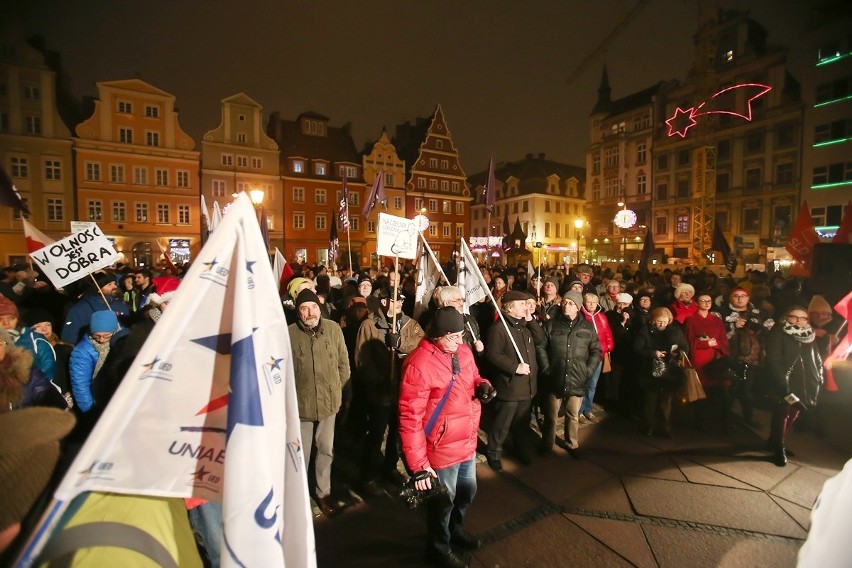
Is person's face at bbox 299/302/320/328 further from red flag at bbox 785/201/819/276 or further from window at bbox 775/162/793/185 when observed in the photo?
window at bbox 775/162/793/185

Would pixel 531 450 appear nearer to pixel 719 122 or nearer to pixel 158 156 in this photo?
pixel 158 156

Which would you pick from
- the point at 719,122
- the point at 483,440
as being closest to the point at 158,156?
the point at 483,440

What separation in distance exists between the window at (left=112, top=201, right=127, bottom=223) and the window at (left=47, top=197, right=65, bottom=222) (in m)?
3.20

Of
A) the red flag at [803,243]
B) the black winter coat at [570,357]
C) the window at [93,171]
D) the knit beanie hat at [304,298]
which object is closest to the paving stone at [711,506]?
the black winter coat at [570,357]

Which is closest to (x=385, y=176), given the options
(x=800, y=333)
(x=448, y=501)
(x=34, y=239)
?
(x=34, y=239)

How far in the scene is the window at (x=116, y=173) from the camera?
32875 millimetres

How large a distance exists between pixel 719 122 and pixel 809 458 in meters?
43.9

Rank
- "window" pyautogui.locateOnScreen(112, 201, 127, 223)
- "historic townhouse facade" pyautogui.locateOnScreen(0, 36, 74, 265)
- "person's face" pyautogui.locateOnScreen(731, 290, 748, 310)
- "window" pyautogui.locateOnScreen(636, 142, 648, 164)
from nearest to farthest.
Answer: "person's face" pyautogui.locateOnScreen(731, 290, 748, 310) < "historic townhouse facade" pyautogui.locateOnScreen(0, 36, 74, 265) < "window" pyautogui.locateOnScreen(112, 201, 127, 223) < "window" pyautogui.locateOnScreen(636, 142, 648, 164)

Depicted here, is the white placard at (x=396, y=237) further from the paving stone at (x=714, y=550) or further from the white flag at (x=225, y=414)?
the white flag at (x=225, y=414)

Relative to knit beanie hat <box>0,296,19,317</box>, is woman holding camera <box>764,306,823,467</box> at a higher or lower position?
lower

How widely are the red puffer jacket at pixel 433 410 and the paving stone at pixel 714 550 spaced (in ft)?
5.94

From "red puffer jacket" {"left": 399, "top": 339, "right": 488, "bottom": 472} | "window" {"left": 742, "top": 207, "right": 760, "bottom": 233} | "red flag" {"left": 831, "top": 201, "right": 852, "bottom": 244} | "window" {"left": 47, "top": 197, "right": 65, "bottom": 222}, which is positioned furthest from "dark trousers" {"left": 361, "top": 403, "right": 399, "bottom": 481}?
"window" {"left": 742, "top": 207, "right": 760, "bottom": 233}

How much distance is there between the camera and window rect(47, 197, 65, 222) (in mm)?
31656

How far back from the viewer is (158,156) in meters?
34.2
